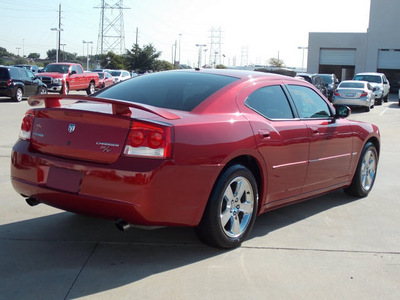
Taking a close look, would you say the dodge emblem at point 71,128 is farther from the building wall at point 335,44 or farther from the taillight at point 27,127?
the building wall at point 335,44

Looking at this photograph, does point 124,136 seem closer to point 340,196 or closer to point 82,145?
point 82,145

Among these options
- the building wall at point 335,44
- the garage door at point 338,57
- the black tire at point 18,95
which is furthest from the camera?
the garage door at point 338,57

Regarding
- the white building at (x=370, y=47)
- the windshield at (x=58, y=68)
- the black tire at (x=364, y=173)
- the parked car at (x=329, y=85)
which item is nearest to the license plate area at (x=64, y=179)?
the black tire at (x=364, y=173)

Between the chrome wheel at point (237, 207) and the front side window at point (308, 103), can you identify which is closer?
the chrome wheel at point (237, 207)

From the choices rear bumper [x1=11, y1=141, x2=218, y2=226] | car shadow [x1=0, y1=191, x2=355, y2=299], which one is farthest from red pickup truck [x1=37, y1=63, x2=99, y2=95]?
rear bumper [x1=11, y1=141, x2=218, y2=226]

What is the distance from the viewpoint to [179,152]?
11.9 ft

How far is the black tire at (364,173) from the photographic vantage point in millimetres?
6145

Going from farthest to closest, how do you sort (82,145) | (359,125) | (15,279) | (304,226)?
(359,125) < (304,226) < (82,145) < (15,279)

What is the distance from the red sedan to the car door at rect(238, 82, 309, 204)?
0.5 inches

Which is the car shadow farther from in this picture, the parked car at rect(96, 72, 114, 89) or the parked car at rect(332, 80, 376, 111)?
the parked car at rect(96, 72, 114, 89)

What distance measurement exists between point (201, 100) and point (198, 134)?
530 mm

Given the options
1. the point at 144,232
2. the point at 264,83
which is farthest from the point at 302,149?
the point at 144,232

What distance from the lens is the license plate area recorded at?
3.66m

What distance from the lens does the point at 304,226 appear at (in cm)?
504
